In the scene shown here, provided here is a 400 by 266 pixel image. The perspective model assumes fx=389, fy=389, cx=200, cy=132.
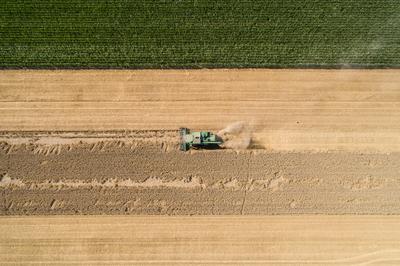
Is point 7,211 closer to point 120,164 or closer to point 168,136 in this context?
point 120,164

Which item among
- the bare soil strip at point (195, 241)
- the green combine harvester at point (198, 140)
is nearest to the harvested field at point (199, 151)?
the green combine harvester at point (198, 140)

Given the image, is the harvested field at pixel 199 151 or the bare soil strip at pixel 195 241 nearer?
the bare soil strip at pixel 195 241

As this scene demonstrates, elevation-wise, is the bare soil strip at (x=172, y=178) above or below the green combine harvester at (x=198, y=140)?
below

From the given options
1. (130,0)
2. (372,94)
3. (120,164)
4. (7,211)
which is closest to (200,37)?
(130,0)

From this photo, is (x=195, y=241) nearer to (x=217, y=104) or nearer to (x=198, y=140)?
(x=198, y=140)

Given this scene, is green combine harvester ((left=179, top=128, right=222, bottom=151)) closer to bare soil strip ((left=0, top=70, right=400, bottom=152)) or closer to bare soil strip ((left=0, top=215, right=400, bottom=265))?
bare soil strip ((left=0, top=70, right=400, bottom=152))

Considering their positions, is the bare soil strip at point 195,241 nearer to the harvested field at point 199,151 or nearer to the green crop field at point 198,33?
the harvested field at point 199,151

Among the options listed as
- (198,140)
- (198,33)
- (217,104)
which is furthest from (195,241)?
(198,33)

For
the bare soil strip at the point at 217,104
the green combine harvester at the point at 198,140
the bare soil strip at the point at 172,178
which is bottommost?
the bare soil strip at the point at 172,178
